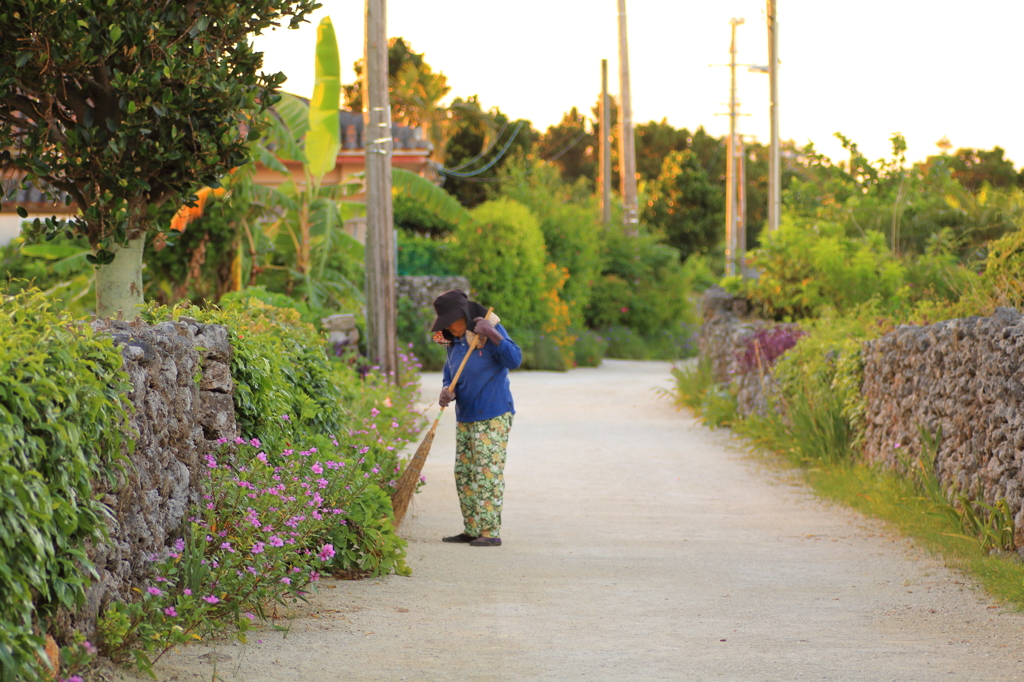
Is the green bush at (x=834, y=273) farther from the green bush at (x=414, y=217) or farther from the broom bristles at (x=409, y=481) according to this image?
the green bush at (x=414, y=217)

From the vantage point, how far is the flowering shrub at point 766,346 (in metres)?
13.3

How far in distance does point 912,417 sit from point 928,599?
8.89 ft

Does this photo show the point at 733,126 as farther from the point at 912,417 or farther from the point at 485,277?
the point at 912,417

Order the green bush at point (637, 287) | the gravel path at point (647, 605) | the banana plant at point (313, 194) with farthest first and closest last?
the green bush at point (637, 287), the banana plant at point (313, 194), the gravel path at point (647, 605)

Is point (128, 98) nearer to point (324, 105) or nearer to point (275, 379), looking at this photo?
point (275, 379)

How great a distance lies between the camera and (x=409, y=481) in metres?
7.41

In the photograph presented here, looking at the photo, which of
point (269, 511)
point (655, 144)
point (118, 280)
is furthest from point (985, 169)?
point (269, 511)

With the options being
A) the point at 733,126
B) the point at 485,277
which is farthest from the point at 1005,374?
the point at 733,126

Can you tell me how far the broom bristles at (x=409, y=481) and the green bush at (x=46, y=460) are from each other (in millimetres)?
3231

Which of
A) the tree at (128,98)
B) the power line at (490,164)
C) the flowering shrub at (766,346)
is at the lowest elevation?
the flowering shrub at (766,346)

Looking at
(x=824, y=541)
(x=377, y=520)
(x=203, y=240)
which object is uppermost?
(x=203, y=240)

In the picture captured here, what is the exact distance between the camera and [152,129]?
6.90 m

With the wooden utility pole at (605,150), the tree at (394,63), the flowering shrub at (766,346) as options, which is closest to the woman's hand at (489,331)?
the flowering shrub at (766,346)

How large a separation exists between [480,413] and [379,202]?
24.2 feet
